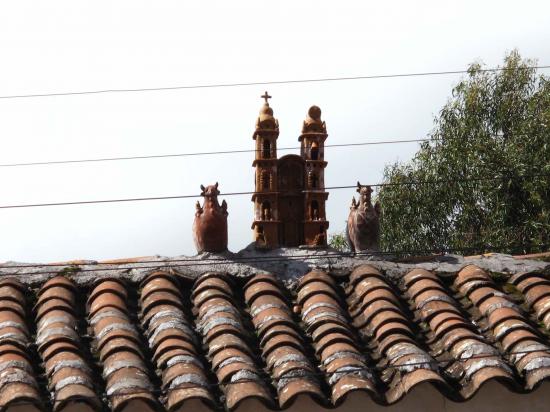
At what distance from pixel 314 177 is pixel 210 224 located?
5.41ft

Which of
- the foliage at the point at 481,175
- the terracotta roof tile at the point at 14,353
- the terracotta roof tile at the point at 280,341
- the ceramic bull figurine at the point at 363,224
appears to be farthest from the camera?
the foliage at the point at 481,175

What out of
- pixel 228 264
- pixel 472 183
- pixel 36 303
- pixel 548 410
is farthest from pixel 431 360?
pixel 472 183

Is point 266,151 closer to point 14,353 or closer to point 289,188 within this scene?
point 289,188

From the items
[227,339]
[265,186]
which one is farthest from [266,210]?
[227,339]

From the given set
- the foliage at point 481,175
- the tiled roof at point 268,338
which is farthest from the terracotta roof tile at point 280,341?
the foliage at point 481,175

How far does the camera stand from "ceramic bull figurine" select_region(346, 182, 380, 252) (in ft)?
38.1

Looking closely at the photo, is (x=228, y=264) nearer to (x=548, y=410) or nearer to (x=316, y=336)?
(x=316, y=336)

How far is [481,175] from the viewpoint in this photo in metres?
26.3

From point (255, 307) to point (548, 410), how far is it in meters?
2.42

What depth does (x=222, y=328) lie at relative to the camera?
973cm

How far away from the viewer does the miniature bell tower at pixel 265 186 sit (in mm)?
12312

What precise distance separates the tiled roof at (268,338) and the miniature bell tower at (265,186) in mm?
1539

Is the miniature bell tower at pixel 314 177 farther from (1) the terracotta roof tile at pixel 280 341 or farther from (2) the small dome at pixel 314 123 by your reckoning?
(1) the terracotta roof tile at pixel 280 341

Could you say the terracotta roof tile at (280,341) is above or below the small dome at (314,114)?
below
